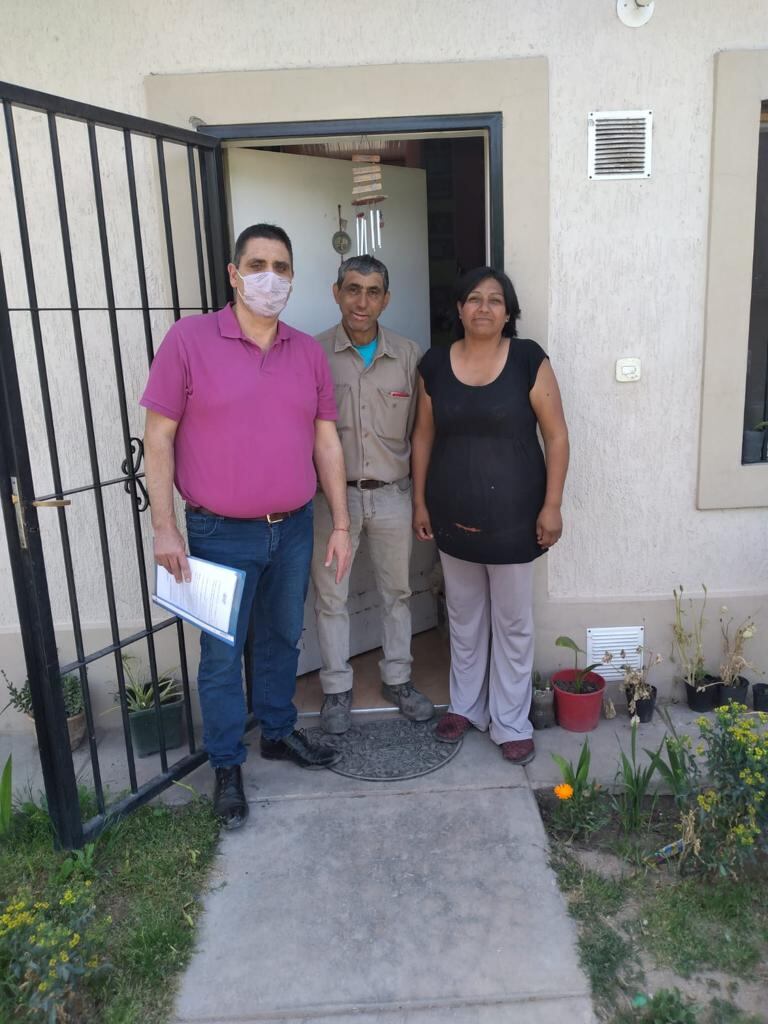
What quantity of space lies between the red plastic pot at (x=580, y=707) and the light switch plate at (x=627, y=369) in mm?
1290

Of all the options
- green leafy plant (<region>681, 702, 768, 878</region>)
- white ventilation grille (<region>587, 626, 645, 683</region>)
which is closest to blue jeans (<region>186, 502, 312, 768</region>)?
white ventilation grille (<region>587, 626, 645, 683</region>)

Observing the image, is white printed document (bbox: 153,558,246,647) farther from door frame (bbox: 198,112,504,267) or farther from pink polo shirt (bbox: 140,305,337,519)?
door frame (bbox: 198,112,504,267)

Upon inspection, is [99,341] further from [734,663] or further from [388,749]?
[734,663]

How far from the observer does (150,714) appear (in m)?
3.31

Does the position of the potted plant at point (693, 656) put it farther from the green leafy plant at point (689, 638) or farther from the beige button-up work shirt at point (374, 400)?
the beige button-up work shirt at point (374, 400)

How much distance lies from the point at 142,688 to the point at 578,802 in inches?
73.1

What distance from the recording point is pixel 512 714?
3268 millimetres

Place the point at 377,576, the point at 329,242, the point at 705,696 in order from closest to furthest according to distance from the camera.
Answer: the point at 705,696, the point at 377,576, the point at 329,242

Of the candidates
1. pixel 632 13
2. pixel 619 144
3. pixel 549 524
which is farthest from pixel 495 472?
pixel 632 13

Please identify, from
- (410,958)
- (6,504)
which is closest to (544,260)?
(6,504)

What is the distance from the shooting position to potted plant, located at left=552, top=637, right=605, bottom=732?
3361mm

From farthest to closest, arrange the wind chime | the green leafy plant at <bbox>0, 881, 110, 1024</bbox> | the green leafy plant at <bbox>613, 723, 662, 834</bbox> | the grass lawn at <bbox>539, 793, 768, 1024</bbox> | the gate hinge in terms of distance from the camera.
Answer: the wind chime < the green leafy plant at <bbox>613, 723, 662, 834</bbox> < the gate hinge < the grass lawn at <bbox>539, 793, 768, 1024</bbox> < the green leafy plant at <bbox>0, 881, 110, 1024</bbox>

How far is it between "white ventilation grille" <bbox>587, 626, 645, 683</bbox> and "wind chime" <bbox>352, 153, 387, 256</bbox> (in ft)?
6.98

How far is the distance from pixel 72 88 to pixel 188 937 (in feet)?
10.2
